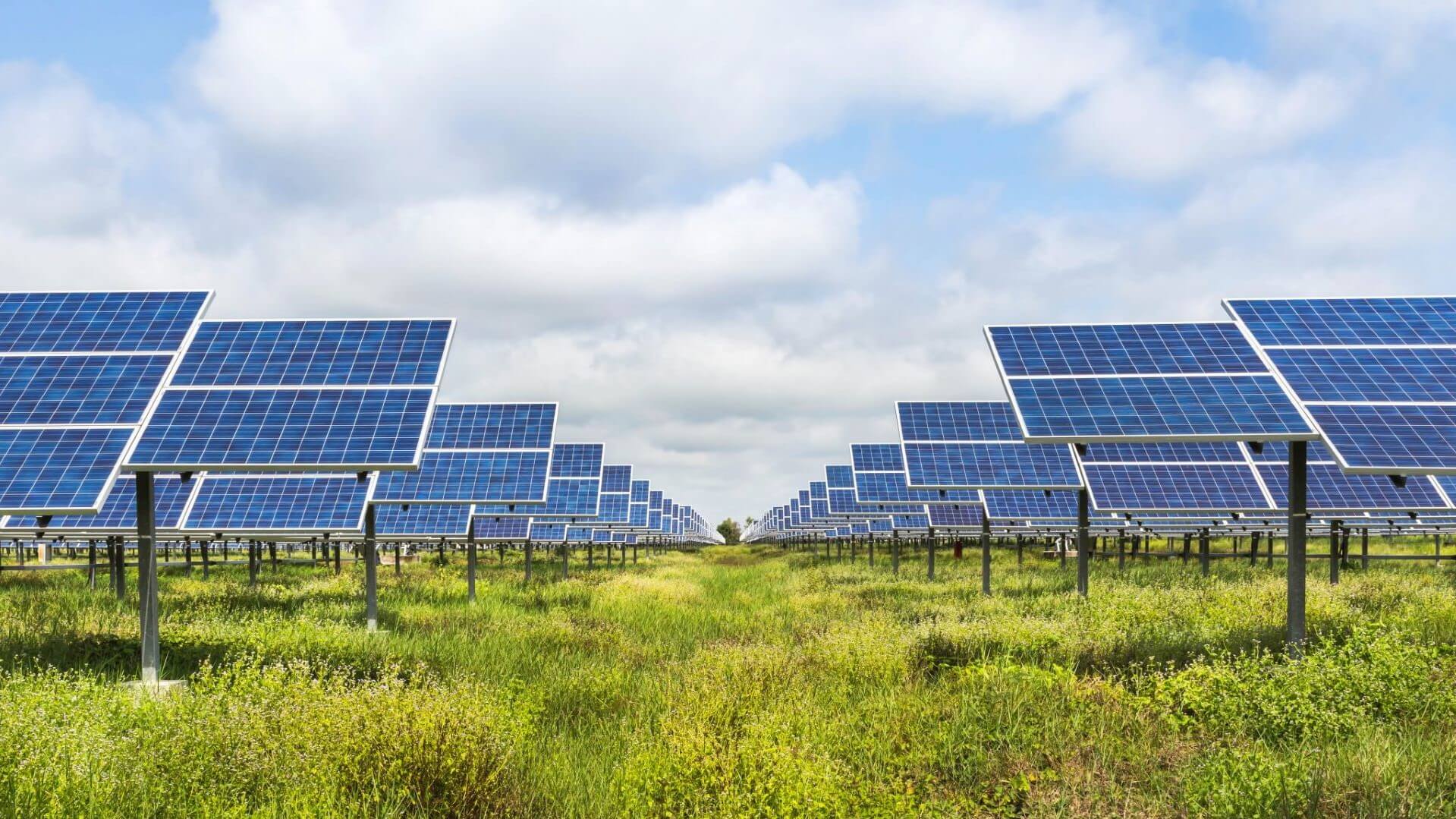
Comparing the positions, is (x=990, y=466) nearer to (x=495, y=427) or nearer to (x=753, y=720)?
(x=495, y=427)

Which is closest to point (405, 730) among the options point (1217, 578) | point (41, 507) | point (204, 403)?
point (41, 507)

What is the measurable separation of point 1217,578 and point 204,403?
85.9 ft

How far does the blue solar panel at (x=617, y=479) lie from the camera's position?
56281 millimetres

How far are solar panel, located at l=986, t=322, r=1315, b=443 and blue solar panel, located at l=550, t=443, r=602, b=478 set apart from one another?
28578mm

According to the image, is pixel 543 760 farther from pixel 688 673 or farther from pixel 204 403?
pixel 204 403

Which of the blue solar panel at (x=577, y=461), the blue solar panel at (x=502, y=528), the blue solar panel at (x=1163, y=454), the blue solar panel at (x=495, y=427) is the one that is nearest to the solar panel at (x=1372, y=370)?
the blue solar panel at (x=1163, y=454)

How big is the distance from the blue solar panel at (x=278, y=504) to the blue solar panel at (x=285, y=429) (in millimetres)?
5134

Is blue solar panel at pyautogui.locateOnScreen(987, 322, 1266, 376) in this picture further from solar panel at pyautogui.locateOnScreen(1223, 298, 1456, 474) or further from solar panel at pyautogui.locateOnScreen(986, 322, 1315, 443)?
solar panel at pyautogui.locateOnScreen(1223, 298, 1456, 474)

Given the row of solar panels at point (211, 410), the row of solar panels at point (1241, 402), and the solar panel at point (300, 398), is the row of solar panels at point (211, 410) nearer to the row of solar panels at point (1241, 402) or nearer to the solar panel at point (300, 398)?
the solar panel at point (300, 398)

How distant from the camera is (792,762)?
326 inches

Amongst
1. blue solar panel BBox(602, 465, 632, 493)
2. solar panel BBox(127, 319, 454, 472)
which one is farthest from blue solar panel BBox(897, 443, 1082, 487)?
blue solar panel BBox(602, 465, 632, 493)

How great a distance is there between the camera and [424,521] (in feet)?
103

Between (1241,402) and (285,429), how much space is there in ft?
48.4

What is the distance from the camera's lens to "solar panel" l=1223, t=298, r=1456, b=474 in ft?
44.3
